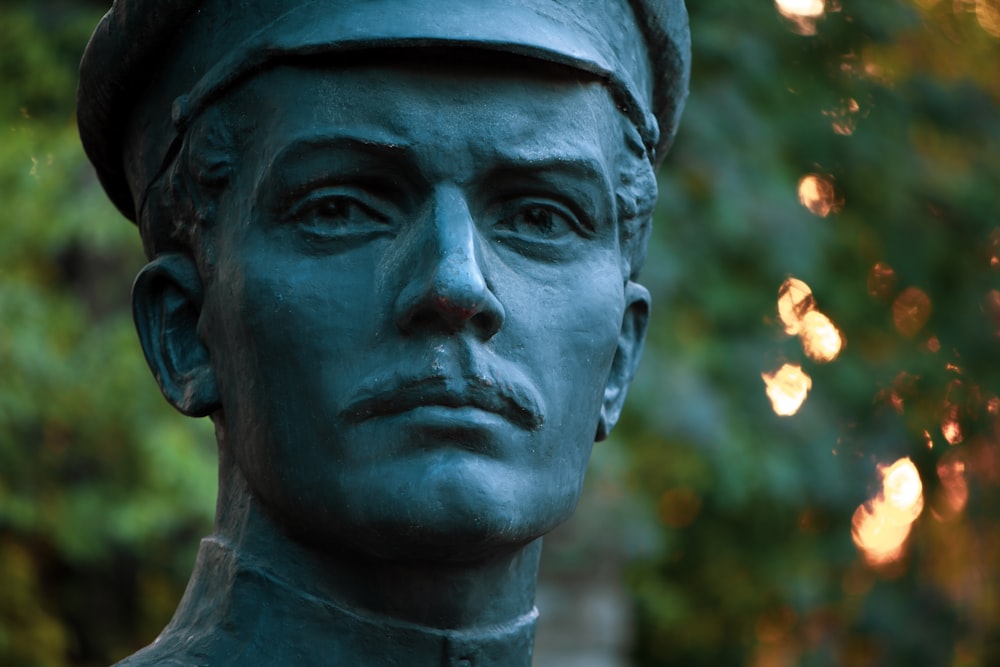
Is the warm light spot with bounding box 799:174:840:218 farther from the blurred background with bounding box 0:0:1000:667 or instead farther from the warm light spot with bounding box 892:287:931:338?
the warm light spot with bounding box 892:287:931:338

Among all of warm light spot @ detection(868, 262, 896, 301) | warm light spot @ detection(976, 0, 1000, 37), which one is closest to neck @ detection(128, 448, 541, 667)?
warm light spot @ detection(868, 262, 896, 301)

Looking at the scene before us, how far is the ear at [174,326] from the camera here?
300 centimetres

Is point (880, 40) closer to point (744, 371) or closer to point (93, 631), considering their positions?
point (744, 371)

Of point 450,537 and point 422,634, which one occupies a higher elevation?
point 450,537

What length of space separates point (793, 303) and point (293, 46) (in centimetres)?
476

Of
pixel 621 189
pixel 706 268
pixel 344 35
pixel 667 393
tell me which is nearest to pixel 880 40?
pixel 706 268

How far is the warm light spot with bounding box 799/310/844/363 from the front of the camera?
7129 millimetres

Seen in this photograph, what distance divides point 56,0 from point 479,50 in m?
4.00

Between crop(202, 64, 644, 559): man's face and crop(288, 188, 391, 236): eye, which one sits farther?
crop(288, 188, 391, 236): eye

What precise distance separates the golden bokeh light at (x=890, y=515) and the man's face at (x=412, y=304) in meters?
4.80

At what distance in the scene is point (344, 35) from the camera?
2721 millimetres

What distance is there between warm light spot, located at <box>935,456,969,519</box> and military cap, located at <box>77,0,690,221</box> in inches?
183

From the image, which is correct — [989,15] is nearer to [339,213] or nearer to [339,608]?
[339,213]

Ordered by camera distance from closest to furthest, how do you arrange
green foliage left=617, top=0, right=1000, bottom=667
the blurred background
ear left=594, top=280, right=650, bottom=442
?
1. ear left=594, top=280, right=650, bottom=442
2. the blurred background
3. green foliage left=617, top=0, right=1000, bottom=667
